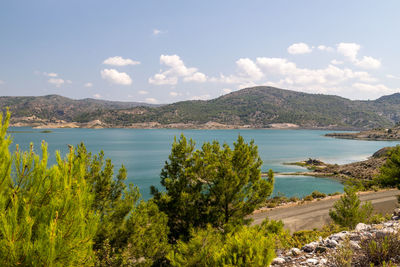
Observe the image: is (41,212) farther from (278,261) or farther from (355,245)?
(355,245)

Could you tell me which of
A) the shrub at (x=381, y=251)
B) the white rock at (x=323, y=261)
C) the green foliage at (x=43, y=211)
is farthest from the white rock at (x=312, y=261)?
the green foliage at (x=43, y=211)

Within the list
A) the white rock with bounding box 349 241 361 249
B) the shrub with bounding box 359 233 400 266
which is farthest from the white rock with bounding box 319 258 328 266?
the white rock with bounding box 349 241 361 249

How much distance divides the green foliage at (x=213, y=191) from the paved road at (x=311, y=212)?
12.2 m

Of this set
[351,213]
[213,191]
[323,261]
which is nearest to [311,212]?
[351,213]

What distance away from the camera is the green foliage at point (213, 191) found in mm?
15047

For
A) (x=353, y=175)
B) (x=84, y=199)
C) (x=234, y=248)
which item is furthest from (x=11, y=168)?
(x=353, y=175)

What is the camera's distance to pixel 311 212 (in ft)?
98.6

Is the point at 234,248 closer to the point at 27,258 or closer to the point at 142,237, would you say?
the point at 27,258

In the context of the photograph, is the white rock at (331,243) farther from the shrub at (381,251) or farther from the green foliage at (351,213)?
the green foliage at (351,213)

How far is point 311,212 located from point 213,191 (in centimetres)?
2024

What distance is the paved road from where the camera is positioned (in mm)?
26305

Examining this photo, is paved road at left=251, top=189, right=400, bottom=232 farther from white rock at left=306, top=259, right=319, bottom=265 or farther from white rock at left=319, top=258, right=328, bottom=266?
white rock at left=319, top=258, right=328, bottom=266

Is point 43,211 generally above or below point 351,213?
above

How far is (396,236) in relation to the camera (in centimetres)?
731
